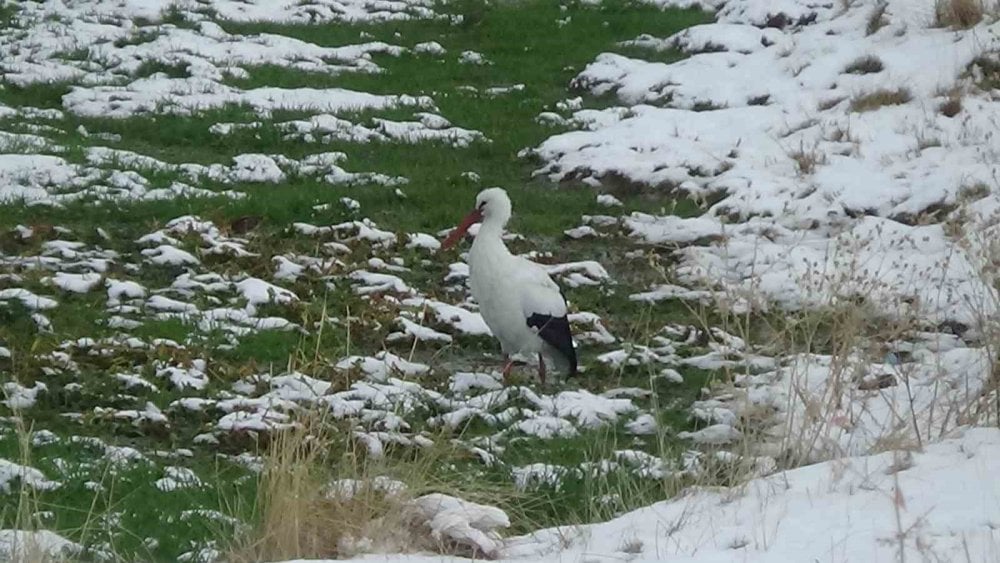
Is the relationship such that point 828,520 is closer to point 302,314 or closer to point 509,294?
point 509,294

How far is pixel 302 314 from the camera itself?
911 cm

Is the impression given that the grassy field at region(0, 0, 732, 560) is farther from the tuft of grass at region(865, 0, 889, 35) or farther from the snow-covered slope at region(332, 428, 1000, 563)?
the tuft of grass at region(865, 0, 889, 35)

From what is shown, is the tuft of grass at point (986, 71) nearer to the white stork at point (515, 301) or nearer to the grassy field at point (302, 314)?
the grassy field at point (302, 314)

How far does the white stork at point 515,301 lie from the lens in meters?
8.69

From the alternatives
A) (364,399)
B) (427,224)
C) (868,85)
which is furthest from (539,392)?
(868,85)

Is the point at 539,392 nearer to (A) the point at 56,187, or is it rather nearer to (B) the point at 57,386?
(B) the point at 57,386

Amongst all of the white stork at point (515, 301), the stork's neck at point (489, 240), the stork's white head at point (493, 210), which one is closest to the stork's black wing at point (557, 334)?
the white stork at point (515, 301)

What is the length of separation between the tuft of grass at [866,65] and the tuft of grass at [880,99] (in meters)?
0.77

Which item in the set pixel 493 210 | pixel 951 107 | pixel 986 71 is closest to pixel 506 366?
pixel 493 210

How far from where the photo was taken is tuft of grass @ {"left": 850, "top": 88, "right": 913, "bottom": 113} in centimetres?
1298

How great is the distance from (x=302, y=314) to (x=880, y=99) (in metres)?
6.22

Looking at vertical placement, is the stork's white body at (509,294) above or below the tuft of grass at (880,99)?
above

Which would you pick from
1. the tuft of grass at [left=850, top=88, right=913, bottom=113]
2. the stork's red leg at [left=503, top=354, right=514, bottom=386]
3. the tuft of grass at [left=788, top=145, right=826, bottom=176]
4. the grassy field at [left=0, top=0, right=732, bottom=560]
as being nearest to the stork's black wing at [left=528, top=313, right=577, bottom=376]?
the grassy field at [left=0, top=0, right=732, bottom=560]

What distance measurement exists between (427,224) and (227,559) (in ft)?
21.3
